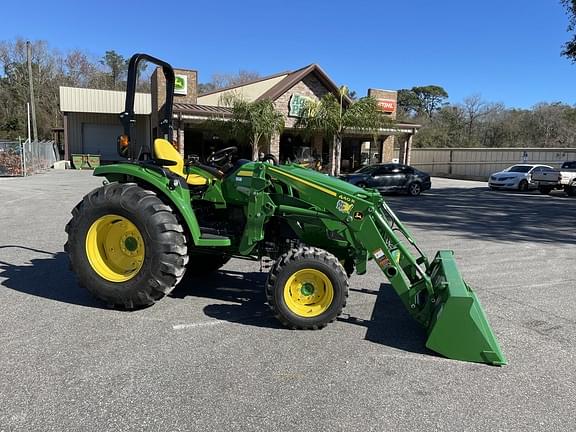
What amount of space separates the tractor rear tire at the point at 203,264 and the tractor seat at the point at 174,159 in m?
1.16

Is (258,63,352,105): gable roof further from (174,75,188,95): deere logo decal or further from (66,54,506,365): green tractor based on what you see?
(66,54,506,365): green tractor

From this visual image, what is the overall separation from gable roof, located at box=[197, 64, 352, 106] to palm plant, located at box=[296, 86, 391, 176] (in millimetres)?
1536

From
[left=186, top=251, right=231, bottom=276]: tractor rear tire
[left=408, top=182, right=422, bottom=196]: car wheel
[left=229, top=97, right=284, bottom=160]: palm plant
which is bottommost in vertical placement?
[left=186, top=251, right=231, bottom=276]: tractor rear tire

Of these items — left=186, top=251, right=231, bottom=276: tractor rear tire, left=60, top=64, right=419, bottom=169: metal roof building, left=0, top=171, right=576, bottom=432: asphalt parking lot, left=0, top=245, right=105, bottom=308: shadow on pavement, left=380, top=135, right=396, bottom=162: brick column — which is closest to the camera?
left=0, top=171, right=576, bottom=432: asphalt parking lot

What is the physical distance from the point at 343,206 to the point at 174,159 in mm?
1951

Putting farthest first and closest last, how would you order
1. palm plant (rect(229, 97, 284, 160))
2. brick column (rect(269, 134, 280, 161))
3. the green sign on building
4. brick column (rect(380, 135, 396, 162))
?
brick column (rect(380, 135, 396, 162)) < the green sign on building < brick column (rect(269, 134, 280, 161)) < palm plant (rect(229, 97, 284, 160))

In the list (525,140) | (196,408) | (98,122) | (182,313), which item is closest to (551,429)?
(196,408)

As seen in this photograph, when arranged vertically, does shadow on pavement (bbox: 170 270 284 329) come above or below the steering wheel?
below

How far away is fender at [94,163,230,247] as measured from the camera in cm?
470

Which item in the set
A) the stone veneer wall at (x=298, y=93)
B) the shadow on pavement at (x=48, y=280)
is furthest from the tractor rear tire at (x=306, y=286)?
the stone veneer wall at (x=298, y=93)

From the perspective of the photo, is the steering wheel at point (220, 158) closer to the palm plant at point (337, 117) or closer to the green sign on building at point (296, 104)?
the palm plant at point (337, 117)

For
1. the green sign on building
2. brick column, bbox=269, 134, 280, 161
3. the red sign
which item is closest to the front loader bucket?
brick column, bbox=269, 134, 280, 161

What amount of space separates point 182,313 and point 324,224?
170cm

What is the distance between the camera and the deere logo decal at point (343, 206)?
4.39 meters
